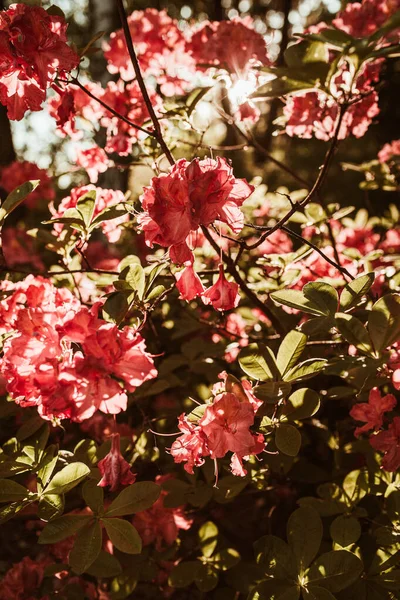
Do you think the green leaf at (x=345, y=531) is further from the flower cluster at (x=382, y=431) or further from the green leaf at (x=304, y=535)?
the flower cluster at (x=382, y=431)

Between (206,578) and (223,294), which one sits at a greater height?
(223,294)

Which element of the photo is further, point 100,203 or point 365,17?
point 365,17

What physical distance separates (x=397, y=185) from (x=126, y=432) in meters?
1.42

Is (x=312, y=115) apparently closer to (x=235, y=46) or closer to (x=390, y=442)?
(x=235, y=46)

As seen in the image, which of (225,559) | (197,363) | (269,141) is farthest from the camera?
(269,141)

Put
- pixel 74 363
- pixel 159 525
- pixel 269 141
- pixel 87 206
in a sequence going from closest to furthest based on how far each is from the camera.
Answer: pixel 74 363 < pixel 87 206 < pixel 159 525 < pixel 269 141

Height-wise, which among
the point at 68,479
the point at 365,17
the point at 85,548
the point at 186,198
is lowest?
the point at 85,548

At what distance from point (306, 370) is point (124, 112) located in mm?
1246

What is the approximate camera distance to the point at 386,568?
1209 millimetres

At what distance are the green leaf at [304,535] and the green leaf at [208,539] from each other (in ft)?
1.12

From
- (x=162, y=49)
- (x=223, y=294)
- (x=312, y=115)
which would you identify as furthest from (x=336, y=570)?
(x=162, y=49)

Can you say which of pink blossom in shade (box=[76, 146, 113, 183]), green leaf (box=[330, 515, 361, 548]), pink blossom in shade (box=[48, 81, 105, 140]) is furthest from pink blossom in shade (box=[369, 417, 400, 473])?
pink blossom in shade (box=[76, 146, 113, 183])

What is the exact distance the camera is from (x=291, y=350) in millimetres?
1152

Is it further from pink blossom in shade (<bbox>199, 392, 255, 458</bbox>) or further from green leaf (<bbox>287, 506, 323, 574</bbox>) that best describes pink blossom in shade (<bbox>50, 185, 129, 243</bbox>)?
green leaf (<bbox>287, 506, 323, 574</bbox>)
